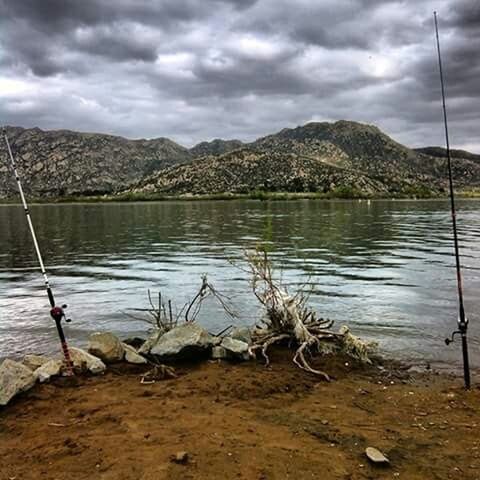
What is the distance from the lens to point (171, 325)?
12242 mm

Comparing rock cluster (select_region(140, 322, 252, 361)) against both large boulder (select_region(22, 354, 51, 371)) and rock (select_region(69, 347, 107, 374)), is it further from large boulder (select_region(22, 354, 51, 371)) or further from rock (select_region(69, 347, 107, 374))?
large boulder (select_region(22, 354, 51, 371))

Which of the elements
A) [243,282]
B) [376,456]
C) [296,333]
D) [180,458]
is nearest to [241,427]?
[180,458]

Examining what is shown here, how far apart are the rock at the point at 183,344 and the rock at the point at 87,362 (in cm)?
115

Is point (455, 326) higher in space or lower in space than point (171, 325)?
lower

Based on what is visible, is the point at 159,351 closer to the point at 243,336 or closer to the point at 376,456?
the point at 243,336

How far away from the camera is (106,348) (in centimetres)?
1096

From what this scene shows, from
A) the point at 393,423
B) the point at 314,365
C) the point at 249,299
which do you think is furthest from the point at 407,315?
the point at 393,423

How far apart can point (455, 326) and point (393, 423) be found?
8.11 metres

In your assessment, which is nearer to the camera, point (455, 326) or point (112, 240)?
point (455, 326)

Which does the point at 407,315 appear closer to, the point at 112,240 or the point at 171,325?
the point at 171,325

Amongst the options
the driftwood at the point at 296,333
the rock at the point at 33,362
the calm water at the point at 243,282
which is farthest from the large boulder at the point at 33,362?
the driftwood at the point at 296,333

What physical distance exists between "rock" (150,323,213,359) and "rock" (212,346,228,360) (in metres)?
0.13

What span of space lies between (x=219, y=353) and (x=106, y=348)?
2.20m

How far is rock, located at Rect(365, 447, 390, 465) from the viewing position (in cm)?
634
